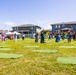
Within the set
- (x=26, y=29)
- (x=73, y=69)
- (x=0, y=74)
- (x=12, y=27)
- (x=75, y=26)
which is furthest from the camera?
(x=12, y=27)

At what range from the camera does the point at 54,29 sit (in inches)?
3757

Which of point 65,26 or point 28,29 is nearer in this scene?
point 65,26

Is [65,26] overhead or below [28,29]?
overhead

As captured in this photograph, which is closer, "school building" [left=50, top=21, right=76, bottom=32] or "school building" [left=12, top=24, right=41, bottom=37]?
"school building" [left=50, top=21, right=76, bottom=32]

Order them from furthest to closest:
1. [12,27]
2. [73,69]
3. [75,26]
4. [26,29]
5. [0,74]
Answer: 1. [12,27]
2. [26,29]
3. [75,26]
4. [73,69]
5. [0,74]

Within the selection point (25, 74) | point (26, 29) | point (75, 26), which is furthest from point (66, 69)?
point (26, 29)

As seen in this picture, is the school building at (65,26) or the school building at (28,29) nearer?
the school building at (65,26)

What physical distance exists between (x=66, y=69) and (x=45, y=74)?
0.95 metres

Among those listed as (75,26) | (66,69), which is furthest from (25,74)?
(75,26)

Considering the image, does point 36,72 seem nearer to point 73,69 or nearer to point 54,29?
point 73,69

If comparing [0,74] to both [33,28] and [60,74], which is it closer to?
[60,74]

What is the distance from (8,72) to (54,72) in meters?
1.39

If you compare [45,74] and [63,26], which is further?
[63,26]

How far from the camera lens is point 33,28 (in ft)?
335
